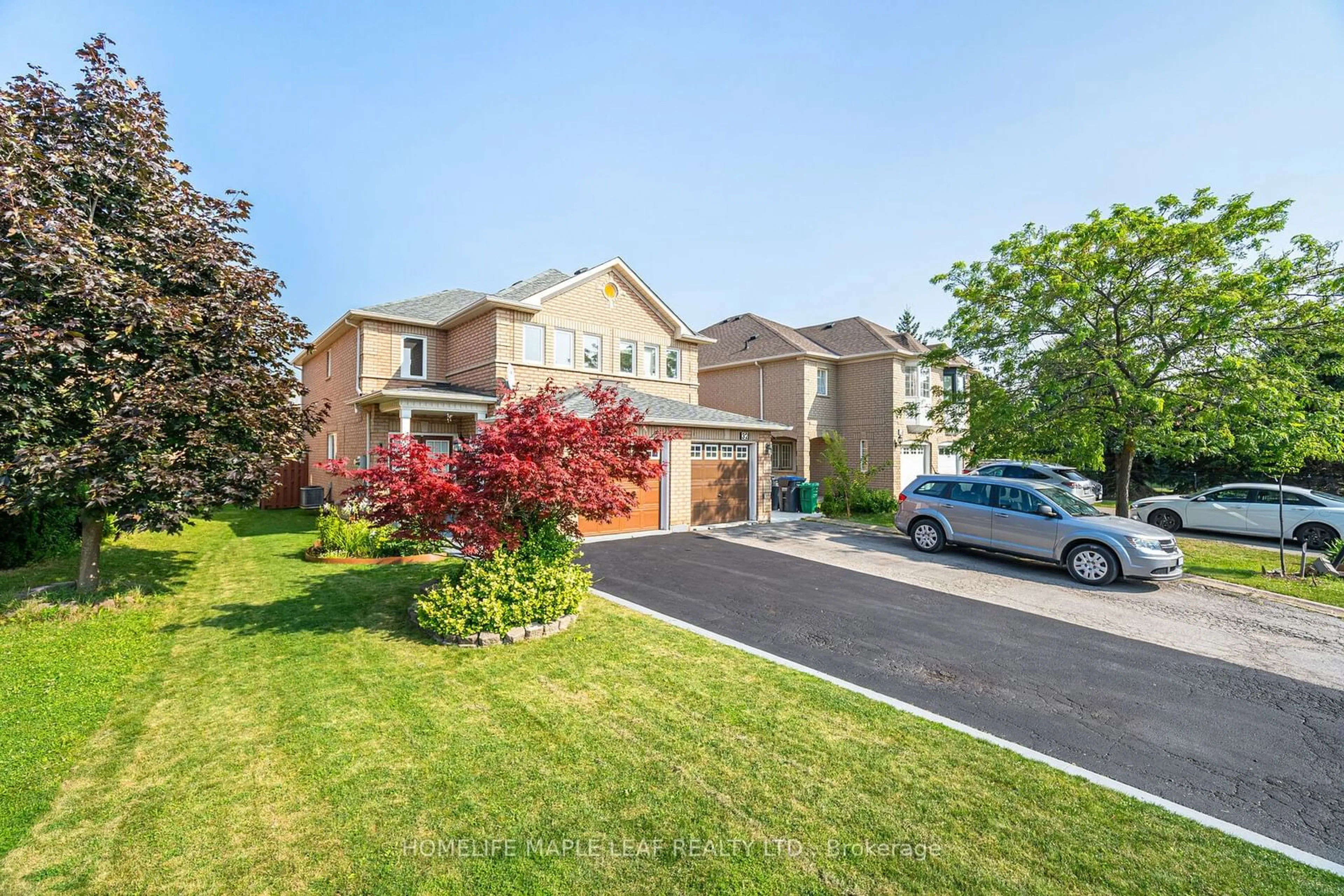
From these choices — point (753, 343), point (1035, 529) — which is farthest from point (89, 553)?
point (753, 343)

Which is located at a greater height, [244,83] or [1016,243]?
[244,83]

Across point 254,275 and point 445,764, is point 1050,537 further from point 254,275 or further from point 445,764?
point 254,275

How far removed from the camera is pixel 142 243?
7.07m

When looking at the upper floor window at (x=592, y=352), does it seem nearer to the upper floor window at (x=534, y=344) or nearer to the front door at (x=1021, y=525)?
the upper floor window at (x=534, y=344)

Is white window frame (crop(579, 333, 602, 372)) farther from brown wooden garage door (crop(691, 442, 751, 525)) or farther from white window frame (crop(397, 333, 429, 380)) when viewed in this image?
white window frame (crop(397, 333, 429, 380))

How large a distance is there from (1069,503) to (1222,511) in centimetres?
743

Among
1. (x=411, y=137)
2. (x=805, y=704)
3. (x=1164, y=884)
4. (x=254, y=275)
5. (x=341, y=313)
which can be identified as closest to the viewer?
(x=1164, y=884)

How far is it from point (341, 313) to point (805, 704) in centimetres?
1632

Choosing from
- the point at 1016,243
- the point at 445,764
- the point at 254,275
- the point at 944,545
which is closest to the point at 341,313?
the point at 254,275

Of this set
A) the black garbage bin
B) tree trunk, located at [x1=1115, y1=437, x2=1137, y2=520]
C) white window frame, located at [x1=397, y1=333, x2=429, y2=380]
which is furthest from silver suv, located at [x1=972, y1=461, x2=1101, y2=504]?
white window frame, located at [x1=397, y1=333, x2=429, y2=380]

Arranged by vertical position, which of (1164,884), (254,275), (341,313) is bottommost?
(1164,884)

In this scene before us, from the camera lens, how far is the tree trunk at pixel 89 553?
7.64 metres

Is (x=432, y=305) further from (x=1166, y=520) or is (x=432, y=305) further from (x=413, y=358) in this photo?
(x=1166, y=520)

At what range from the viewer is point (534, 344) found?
15.6 metres
